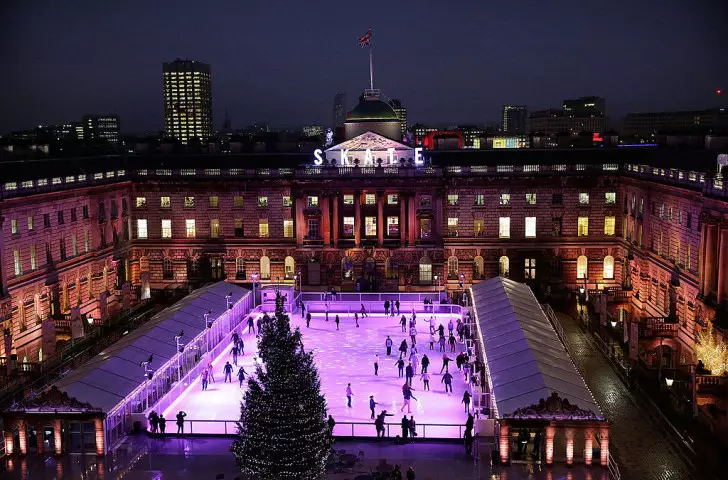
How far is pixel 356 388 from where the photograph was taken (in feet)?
180

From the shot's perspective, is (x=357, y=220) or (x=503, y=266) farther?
(x=357, y=220)

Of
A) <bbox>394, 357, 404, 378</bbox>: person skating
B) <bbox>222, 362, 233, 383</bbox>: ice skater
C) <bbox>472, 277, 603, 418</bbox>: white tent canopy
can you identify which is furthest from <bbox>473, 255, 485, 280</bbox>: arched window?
<bbox>222, 362, 233, 383</bbox>: ice skater

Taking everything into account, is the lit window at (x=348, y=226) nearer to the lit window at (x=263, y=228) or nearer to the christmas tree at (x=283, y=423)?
the lit window at (x=263, y=228)

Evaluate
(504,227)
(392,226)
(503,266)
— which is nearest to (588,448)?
(503,266)

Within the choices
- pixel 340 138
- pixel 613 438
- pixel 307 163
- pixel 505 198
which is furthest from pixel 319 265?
pixel 613 438

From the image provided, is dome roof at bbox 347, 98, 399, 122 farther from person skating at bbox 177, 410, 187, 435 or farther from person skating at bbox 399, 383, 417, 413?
person skating at bbox 177, 410, 187, 435

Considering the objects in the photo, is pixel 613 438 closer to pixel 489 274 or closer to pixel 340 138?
pixel 489 274

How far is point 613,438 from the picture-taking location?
4750 cm

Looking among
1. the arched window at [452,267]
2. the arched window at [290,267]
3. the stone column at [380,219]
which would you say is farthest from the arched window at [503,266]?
the arched window at [290,267]

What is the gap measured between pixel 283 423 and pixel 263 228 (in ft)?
185

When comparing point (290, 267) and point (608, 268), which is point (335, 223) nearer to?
point (290, 267)

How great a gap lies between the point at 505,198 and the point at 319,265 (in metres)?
20.3

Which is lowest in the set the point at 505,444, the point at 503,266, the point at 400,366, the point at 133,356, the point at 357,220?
the point at 400,366

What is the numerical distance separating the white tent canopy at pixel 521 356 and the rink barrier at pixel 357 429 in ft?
11.3
